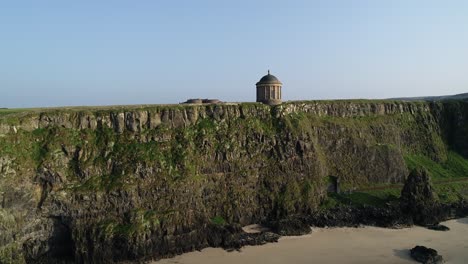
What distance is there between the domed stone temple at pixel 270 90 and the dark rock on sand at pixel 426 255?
1167 inches

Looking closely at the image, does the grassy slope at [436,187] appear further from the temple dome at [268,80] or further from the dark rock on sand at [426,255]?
the temple dome at [268,80]

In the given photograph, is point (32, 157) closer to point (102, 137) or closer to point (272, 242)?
point (102, 137)

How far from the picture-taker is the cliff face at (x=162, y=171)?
3869 cm

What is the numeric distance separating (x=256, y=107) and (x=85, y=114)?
23030 mm

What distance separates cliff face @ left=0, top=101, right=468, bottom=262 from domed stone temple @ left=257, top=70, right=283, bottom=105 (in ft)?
A: 12.0

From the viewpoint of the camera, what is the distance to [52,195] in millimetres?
39156

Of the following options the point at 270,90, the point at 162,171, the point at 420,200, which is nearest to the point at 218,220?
the point at 162,171

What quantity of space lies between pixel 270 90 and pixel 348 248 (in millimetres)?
28258

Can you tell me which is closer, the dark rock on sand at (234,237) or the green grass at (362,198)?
the dark rock on sand at (234,237)

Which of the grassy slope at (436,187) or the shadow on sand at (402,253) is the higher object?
the grassy slope at (436,187)

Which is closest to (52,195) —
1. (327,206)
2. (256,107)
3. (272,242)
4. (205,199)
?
(205,199)

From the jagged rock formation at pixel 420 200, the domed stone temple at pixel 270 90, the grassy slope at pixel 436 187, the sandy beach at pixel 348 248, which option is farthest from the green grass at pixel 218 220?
the jagged rock formation at pixel 420 200

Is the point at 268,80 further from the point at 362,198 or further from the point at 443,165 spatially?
the point at 443,165

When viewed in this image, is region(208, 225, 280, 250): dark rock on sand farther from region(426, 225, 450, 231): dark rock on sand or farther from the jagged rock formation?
region(426, 225, 450, 231): dark rock on sand
